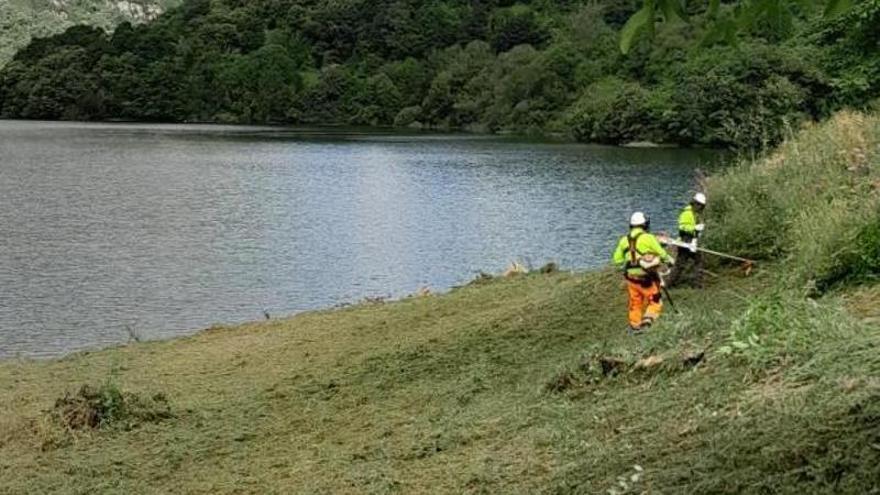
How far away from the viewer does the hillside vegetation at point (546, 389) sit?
6668 millimetres

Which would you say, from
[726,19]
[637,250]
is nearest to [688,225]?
[637,250]

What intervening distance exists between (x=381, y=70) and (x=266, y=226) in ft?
370

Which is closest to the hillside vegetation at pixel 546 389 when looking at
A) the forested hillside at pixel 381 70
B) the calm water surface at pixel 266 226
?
the calm water surface at pixel 266 226

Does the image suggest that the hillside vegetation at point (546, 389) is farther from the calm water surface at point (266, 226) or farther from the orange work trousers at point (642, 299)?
the calm water surface at point (266, 226)

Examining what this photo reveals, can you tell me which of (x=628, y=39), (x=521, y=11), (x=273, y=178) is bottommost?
(x=273, y=178)

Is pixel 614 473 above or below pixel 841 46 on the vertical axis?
below

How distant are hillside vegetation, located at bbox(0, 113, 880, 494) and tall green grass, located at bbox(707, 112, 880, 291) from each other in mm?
37

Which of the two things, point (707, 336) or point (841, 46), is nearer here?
point (707, 336)

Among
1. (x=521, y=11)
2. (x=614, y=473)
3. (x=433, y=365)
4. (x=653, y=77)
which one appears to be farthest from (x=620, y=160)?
(x=521, y=11)

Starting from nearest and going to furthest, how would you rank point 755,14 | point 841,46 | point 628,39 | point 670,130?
point 628,39
point 755,14
point 841,46
point 670,130

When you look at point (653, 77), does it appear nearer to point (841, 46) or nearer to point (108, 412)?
point (841, 46)

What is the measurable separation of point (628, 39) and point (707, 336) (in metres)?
6.57

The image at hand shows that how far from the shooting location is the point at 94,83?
473ft

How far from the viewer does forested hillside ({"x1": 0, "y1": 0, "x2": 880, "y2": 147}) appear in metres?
110
